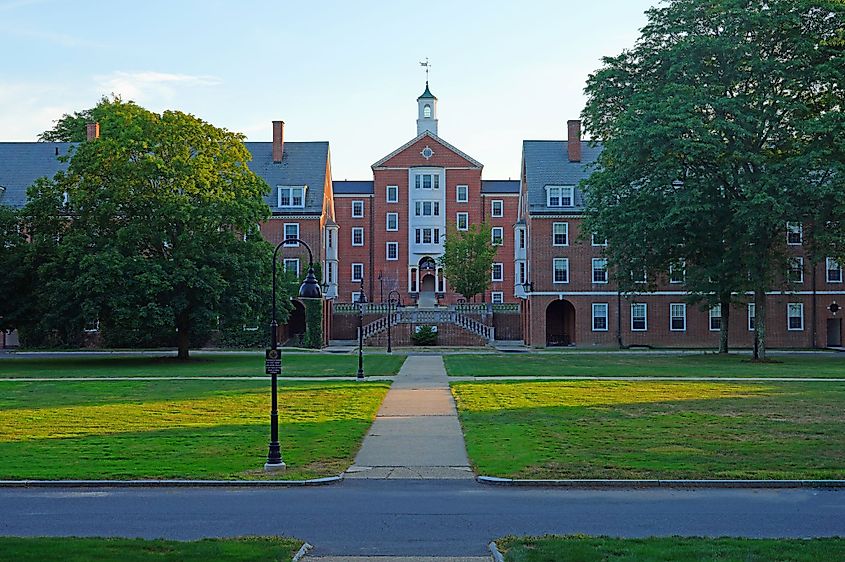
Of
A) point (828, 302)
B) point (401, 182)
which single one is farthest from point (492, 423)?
point (401, 182)

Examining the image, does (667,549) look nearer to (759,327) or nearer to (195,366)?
(195,366)

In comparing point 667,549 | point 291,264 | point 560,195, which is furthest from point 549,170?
point 667,549

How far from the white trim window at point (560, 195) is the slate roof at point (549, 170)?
0.33 metres

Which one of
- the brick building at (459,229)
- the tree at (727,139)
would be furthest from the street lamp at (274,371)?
the brick building at (459,229)

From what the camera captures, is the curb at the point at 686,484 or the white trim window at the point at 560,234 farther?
the white trim window at the point at 560,234

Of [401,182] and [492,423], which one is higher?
[401,182]

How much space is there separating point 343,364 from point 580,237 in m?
14.0

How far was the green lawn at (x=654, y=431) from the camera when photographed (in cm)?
1492

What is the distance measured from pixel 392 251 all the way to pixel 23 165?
30.0 meters

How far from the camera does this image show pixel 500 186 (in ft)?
282

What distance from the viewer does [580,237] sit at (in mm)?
47594

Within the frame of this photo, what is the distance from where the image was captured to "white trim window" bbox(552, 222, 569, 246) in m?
62.2

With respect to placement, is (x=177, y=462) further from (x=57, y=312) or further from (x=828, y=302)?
(x=828, y=302)

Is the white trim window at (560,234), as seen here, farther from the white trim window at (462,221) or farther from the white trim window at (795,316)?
the white trim window at (462,221)
